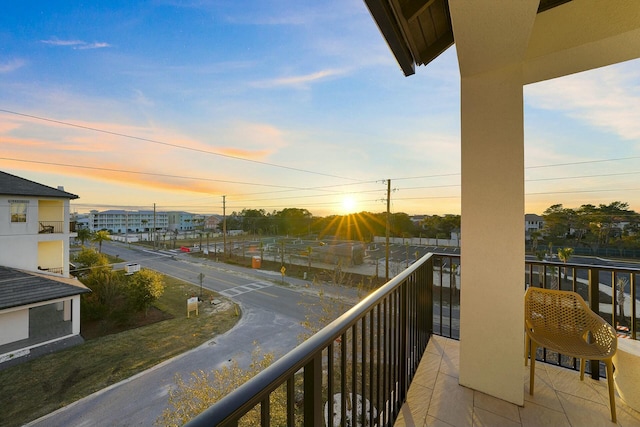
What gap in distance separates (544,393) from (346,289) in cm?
1246

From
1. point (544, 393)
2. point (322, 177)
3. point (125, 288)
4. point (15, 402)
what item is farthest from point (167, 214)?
point (544, 393)

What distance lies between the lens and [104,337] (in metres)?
10.5

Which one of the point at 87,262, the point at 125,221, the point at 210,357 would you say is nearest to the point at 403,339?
the point at 210,357

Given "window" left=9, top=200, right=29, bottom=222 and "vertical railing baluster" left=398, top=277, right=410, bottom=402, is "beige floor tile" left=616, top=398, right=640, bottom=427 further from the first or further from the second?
"window" left=9, top=200, right=29, bottom=222

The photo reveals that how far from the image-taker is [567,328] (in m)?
1.63

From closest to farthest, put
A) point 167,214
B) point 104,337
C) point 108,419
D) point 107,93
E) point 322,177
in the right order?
point 108,419 < point 104,337 < point 107,93 < point 322,177 < point 167,214

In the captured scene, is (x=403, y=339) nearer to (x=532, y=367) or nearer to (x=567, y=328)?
(x=532, y=367)

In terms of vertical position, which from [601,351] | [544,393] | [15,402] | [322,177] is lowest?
[15,402]

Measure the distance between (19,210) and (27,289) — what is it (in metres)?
3.59

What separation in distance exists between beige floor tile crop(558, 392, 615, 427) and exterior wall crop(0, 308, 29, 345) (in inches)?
528

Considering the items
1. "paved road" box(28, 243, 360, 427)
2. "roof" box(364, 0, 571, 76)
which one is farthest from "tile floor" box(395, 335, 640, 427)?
"paved road" box(28, 243, 360, 427)

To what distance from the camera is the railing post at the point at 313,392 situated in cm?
57

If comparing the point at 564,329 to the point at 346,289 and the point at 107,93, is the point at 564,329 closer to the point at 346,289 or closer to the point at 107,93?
the point at 346,289

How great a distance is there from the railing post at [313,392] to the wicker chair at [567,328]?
5.42 ft
